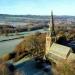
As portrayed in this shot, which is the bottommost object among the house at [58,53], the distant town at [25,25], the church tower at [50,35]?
the distant town at [25,25]

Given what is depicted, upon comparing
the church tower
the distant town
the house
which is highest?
the church tower

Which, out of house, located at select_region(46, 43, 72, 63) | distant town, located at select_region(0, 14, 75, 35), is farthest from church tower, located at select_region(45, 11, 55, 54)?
distant town, located at select_region(0, 14, 75, 35)

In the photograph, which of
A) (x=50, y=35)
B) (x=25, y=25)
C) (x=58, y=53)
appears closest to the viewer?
(x=50, y=35)

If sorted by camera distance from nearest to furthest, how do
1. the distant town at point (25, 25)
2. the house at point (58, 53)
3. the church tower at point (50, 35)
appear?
the house at point (58, 53), the church tower at point (50, 35), the distant town at point (25, 25)

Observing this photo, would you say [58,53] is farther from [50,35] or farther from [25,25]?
[25,25]

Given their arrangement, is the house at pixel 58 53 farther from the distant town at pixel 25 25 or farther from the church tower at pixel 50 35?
the distant town at pixel 25 25

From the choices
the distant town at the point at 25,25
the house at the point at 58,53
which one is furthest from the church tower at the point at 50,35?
the distant town at the point at 25,25

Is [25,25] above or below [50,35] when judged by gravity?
below

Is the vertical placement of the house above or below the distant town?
above

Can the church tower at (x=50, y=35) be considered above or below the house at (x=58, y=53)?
above

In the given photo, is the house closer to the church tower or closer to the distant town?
the church tower

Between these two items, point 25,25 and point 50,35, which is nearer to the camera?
point 50,35

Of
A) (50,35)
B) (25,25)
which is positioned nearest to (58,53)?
(50,35)

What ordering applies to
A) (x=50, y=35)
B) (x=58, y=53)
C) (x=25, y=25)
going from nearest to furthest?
1. (x=50, y=35)
2. (x=58, y=53)
3. (x=25, y=25)
